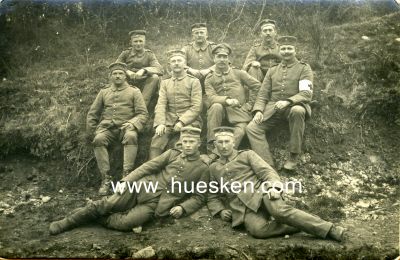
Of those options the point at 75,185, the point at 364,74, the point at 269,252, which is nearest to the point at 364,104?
the point at 364,74

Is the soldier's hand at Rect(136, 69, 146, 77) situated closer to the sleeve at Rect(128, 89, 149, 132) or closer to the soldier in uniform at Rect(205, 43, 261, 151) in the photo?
the sleeve at Rect(128, 89, 149, 132)

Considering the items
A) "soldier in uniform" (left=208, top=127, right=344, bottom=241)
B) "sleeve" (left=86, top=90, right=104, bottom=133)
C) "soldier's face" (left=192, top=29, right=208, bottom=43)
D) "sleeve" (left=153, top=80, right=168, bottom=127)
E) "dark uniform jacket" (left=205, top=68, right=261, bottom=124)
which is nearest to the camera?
"soldier in uniform" (left=208, top=127, right=344, bottom=241)

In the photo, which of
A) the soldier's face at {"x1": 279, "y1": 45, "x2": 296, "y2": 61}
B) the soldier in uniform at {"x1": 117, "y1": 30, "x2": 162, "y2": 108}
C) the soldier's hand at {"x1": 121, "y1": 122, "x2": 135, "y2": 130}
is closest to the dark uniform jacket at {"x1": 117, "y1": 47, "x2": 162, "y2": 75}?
the soldier in uniform at {"x1": 117, "y1": 30, "x2": 162, "y2": 108}

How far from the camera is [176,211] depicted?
19.4 feet

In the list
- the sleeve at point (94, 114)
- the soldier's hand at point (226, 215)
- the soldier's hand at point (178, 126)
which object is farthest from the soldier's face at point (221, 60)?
the soldier's hand at point (226, 215)

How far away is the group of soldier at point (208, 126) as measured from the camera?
5.89 meters

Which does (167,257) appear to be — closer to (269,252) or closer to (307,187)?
(269,252)

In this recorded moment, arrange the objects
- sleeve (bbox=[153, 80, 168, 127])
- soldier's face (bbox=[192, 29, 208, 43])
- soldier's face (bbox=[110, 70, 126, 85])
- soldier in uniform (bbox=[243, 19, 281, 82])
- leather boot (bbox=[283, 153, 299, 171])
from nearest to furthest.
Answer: leather boot (bbox=[283, 153, 299, 171]) → sleeve (bbox=[153, 80, 168, 127]) → soldier's face (bbox=[110, 70, 126, 85]) → soldier in uniform (bbox=[243, 19, 281, 82]) → soldier's face (bbox=[192, 29, 208, 43])

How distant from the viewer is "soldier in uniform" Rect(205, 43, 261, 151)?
6523 mm

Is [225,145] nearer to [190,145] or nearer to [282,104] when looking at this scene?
[190,145]

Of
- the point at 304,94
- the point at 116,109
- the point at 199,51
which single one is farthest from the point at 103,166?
the point at 304,94

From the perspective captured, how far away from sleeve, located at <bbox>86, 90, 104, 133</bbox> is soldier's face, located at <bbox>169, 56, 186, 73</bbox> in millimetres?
1103

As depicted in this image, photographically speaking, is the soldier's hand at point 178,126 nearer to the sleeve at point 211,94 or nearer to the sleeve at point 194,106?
the sleeve at point 194,106

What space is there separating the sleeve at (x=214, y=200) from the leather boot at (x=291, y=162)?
964 millimetres
